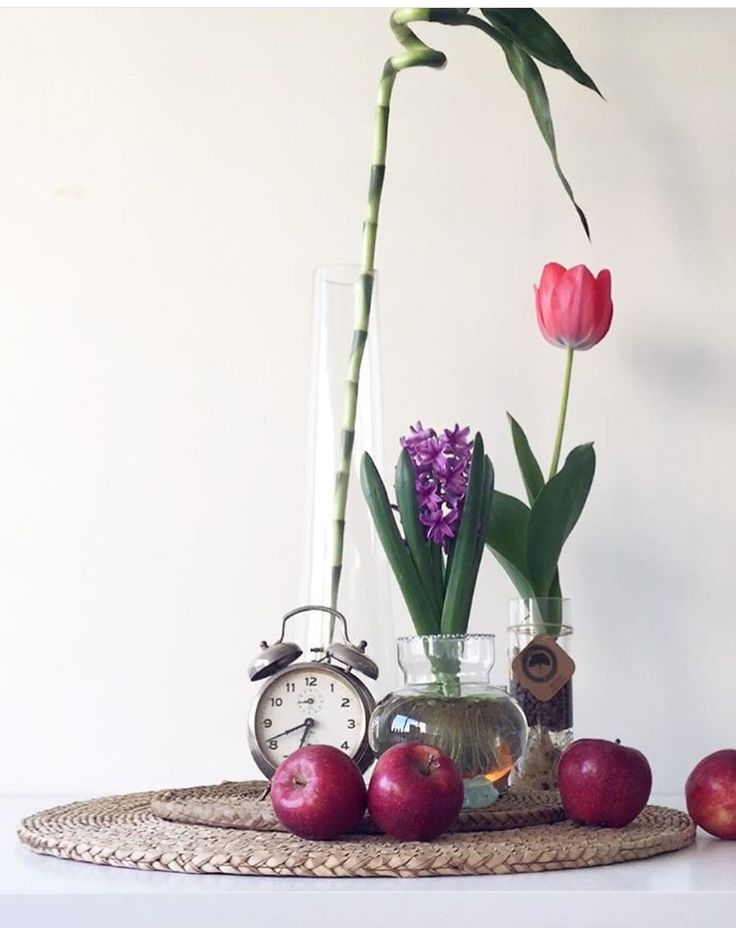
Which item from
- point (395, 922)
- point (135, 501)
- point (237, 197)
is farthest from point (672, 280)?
point (395, 922)

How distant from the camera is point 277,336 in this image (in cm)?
144

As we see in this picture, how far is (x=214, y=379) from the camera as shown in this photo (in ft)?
4.72

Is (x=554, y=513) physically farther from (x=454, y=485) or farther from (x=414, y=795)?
(x=414, y=795)

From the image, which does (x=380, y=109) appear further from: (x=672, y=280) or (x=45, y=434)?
(x=45, y=434)

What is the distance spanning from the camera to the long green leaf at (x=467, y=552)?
1.06 metres

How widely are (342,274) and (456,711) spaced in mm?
466

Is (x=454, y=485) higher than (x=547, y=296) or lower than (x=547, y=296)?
lower

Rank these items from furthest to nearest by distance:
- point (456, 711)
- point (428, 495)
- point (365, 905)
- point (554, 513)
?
point (554, 513) → point (428, 495) → point (456, 711) → point (365, 905)

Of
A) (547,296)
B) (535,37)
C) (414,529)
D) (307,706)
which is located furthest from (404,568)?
(535,37)

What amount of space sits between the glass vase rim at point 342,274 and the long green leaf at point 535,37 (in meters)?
0.27

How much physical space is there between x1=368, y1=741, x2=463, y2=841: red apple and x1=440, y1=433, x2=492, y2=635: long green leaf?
0.66ft

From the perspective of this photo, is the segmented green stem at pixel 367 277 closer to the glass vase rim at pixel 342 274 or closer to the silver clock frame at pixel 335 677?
the glass vase rim at pixel 342 274

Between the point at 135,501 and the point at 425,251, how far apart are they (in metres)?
0.43

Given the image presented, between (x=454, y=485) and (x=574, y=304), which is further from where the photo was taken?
(x=574, y=304)
